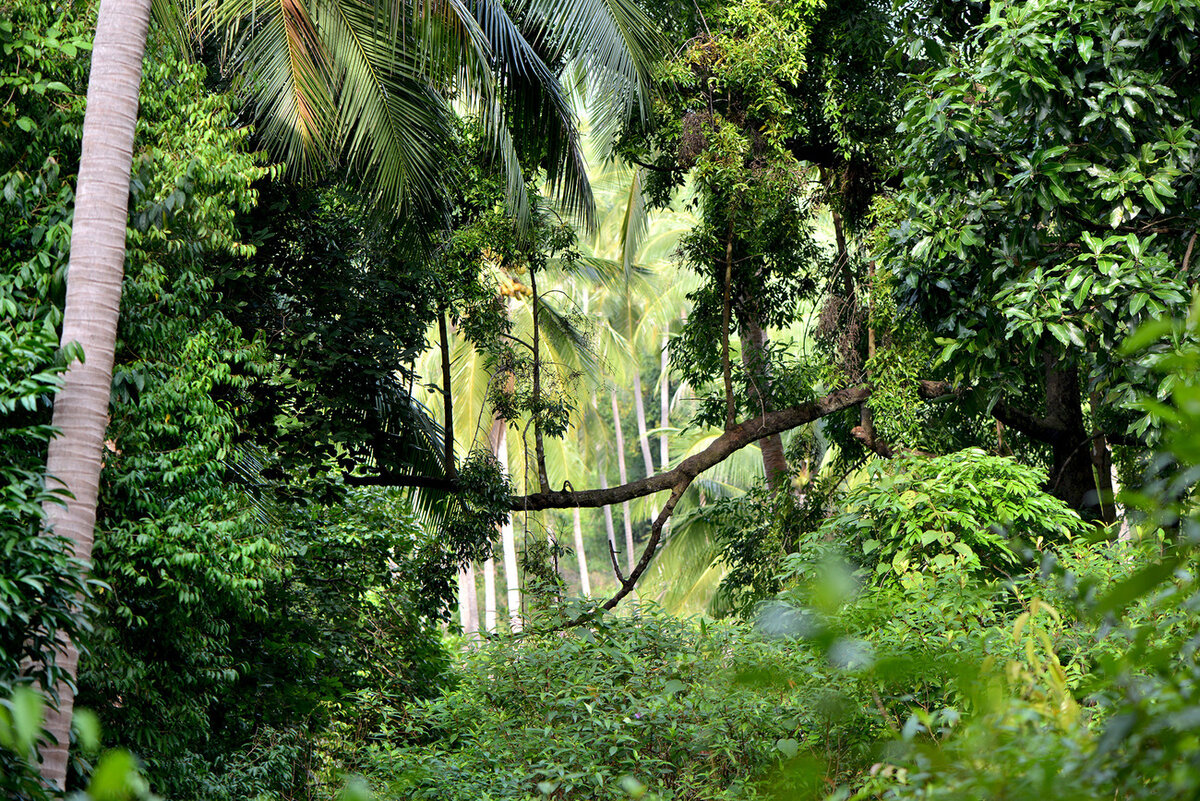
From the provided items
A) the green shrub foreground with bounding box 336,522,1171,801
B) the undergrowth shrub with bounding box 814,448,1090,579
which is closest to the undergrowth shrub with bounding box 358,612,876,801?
the green shrub foreground with bounding box 336,522,1171,801

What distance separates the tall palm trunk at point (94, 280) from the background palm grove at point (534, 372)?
19mm

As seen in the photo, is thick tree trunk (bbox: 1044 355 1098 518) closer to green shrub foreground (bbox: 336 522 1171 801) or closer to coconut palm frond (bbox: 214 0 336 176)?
green shrub foreground (bbox: 336 522 1171 801)

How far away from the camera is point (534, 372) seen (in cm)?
940

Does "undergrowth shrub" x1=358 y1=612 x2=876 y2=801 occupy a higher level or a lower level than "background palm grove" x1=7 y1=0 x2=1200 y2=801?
lower

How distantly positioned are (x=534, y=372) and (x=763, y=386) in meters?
2.12

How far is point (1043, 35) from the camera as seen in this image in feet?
18.1

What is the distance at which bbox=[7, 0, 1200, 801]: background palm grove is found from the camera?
4590mm

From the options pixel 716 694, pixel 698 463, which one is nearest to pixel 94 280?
pixel 716 694

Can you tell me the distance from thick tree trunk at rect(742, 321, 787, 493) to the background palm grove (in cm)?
6

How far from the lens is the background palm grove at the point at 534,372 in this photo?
15.1ft

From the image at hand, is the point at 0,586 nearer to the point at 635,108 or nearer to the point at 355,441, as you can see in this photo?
the point at 355,441

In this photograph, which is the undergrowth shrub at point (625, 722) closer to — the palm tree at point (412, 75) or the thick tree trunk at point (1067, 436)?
the palm tree at point (412, 75)

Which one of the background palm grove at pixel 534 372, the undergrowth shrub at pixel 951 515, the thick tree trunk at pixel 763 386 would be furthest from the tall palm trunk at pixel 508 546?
the undergrowth shrub at pixel 951 515

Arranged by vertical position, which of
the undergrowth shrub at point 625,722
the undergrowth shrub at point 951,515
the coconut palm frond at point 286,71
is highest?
the coconut palm frond at point 286,71
